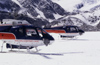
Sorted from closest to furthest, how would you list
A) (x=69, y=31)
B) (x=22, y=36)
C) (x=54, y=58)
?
1. (x=54, y=58)
2. (x=22, y=36)
3. (x=69, y=31)

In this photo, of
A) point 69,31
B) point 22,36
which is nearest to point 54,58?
point 22,36

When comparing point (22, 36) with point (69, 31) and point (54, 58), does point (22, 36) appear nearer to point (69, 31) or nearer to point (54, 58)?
point (54, 58)

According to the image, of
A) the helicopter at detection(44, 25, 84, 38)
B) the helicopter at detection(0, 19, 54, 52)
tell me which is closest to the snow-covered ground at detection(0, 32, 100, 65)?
the helicopter at detection(0, 19, 54, 52)

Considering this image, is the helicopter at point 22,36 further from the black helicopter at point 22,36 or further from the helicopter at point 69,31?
the helicopter at point 69,31

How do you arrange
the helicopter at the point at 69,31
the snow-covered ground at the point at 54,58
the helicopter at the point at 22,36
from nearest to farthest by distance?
1. the snow-covered ground at the point at 54,58
2. the helicopter at the point at 22,36
3. the helicopter at the point at 69,31

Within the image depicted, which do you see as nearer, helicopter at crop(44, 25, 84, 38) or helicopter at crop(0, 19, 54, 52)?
helicopter at crop(0, 19, 54, 52)

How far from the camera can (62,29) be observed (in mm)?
28875

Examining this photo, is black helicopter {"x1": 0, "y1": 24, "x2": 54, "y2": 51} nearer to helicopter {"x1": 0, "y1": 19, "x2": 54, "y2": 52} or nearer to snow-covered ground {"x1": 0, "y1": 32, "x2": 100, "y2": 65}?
helicopter {"x1": 0, "y1": 19, "x2": 54, "y2": 52}

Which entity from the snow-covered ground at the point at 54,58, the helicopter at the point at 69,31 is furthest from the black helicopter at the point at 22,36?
the helicopter at the point at 69,31

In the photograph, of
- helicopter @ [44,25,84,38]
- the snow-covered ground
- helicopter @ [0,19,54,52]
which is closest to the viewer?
the snow-covered ground

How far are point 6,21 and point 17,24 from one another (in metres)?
1.58

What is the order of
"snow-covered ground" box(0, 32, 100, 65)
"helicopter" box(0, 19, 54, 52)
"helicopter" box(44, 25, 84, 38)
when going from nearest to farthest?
1. "snow-covered ground" box(0, 32, 100, 65)
2. "helicopter" box(0, 19, 54, 52)
3. "helicopter" box(44, 25, 84, 38)

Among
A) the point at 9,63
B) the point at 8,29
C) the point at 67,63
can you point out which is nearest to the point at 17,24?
the point at 8,29

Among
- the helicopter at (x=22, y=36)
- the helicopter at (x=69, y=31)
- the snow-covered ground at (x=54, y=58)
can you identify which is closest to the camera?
the snow-covered ground at (x=54, y=58)
